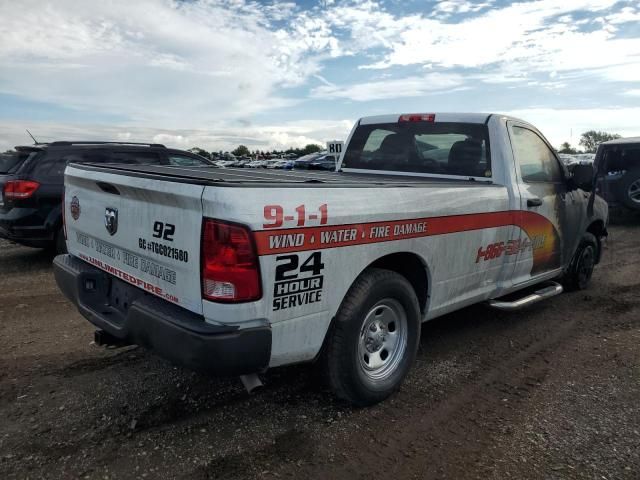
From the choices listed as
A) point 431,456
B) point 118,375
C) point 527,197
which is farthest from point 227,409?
point 527,197

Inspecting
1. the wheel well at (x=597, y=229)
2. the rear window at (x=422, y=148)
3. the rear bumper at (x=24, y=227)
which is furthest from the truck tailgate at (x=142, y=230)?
the wheel well at (x=597, y=229)

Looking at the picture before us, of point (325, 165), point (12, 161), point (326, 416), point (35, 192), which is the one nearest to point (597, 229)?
point (326, 416)

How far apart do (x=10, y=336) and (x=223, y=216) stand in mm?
3250

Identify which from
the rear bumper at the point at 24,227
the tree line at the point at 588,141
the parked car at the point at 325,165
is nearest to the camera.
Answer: the rear bumper at the point at 24,227

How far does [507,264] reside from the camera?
4289mm

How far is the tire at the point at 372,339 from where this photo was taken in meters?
2.92

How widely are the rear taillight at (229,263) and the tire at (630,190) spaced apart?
1077cm

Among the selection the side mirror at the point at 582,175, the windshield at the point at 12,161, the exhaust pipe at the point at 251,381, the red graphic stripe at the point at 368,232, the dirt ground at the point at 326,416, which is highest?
the side mirror at the point at 582,175

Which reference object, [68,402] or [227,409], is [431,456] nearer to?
[227,409]

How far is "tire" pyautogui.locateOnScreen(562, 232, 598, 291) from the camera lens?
582 cm

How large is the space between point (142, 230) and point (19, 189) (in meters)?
4.90

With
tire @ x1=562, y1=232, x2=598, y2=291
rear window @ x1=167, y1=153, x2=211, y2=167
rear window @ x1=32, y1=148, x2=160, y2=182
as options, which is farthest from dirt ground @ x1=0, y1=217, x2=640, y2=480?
rear window @ x1=167, y1=153, x2=211, y2=167

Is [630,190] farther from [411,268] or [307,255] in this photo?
[307,255]

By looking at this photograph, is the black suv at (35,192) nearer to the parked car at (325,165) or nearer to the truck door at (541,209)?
the truck door at (541,209)
